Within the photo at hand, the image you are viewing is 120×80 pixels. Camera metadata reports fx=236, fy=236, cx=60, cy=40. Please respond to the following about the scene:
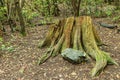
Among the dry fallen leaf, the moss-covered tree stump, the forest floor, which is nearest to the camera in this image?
the forest floor

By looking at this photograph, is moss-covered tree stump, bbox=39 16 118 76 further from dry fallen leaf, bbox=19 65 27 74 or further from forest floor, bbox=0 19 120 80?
dry fallen leaf, bbox=19 65 27 74

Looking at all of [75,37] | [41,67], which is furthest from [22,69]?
[75,37]

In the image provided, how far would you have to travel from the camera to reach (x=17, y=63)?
687 cm

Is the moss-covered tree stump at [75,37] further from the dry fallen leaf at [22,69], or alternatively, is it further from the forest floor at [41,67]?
the dry fallen leaf at [22,69]

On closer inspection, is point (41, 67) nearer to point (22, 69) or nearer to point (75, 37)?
point (22, 69)

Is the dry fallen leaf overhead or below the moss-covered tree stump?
below

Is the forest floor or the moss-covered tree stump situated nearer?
the forest floor

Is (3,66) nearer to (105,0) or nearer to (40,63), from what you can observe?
(40,63)

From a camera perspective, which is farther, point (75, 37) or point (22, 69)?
point (75, 37)

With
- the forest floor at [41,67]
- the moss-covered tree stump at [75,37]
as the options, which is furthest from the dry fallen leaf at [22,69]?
the moss-covered tree stump at [75,37]

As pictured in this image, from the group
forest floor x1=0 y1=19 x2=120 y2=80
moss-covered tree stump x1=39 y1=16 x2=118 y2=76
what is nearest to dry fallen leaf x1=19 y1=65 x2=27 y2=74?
forest floor x1=0 y1=19 x2=120 y2=80

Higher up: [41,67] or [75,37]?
[75,37]

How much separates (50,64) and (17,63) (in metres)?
1.02

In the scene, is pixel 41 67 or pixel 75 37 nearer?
pixel 41 67
